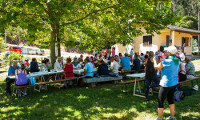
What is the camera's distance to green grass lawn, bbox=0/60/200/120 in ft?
16.9

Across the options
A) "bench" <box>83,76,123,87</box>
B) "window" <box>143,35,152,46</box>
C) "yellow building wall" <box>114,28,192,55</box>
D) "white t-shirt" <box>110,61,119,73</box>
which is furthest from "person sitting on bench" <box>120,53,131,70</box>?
"window" <box>143,35,152,46</box>

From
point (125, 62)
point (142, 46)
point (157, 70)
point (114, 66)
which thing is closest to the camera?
point (157, 70)

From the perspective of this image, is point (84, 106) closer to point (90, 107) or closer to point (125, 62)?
point (90, 107)

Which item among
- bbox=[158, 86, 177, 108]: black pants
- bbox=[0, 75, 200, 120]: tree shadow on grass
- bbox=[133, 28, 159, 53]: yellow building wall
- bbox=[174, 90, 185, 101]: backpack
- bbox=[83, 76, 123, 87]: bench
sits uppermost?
bbox=[133, 28, 159, 53]: yellow building wall

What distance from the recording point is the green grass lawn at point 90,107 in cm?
516

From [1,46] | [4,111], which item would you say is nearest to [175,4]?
[1,46]

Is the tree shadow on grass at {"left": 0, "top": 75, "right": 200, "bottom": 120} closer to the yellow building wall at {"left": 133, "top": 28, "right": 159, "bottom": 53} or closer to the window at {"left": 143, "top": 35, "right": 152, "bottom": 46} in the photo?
the yellow building wall at {"left": 133, "top": 28, "right": 159, "bottom": 53}

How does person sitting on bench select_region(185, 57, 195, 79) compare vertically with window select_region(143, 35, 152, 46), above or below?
below

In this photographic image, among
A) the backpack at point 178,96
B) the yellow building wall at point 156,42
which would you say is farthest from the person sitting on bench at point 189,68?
the yellow building wall at point 156,42

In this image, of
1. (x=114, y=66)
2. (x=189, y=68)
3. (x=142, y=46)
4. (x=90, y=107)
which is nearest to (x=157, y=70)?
(x=189, y=68)

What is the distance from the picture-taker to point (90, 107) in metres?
5.94

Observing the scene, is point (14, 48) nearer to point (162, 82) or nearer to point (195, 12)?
point (162, 82)

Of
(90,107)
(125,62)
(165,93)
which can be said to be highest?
(125,62)

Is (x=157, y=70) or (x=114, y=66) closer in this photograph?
(x=157, y=70)
